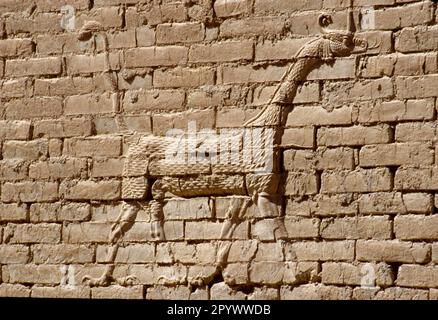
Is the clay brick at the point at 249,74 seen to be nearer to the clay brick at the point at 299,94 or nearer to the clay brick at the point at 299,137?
the clay brick at the point at 299,94

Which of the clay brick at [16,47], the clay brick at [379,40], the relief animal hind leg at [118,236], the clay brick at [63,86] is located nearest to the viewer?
the clay brick at [379,40]

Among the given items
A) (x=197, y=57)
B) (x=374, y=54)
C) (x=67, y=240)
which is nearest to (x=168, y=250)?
(x=67, y=240)

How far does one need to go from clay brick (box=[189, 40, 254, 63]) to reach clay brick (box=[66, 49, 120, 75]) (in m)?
0.66

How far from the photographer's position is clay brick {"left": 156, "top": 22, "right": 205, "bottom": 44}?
364 inches

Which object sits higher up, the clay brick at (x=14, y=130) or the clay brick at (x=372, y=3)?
the clay brick at (x=372, y=3)

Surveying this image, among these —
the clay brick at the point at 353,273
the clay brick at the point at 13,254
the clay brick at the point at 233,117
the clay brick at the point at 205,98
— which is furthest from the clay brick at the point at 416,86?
the clay brick at the point at 13,254

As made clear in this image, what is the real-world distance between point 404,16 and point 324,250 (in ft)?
5.81

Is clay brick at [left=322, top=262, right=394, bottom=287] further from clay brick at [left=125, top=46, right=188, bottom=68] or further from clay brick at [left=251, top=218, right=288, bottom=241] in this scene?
clay brick at [left=125, top=46, right=188, bottom=68]

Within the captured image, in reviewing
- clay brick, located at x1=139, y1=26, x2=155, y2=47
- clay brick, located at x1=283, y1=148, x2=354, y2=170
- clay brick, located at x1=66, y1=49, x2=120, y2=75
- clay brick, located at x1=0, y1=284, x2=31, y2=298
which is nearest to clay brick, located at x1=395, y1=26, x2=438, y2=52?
clay brick, located at x1=283, y1=148, x2=354, y2=170

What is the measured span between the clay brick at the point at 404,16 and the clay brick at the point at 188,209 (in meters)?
1.85

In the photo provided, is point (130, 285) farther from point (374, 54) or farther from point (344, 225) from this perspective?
point (374, 54)

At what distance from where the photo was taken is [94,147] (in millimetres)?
9523

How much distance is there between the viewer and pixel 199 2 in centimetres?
927

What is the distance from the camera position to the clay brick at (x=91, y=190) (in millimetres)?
9438
